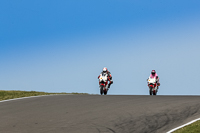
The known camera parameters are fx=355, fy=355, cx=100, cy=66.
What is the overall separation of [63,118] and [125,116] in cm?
221

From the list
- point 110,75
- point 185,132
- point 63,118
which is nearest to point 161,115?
point 185,132

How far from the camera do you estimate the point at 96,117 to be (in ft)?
41.6

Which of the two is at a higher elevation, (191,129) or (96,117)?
(96,117)

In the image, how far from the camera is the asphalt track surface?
35.9 feet

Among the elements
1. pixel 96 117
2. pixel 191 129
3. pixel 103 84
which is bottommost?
pixel 191 129

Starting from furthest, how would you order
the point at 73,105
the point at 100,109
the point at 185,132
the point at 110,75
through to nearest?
1. the point at 110,75
2. the point at 73,105
3. the point at 100,109
4. the point at 185,132

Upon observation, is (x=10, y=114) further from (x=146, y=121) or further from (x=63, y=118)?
(x=146, y=121)

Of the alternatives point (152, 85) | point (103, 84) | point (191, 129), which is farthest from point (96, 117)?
point (152, 85)

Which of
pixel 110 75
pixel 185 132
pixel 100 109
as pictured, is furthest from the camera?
pixel 110 75

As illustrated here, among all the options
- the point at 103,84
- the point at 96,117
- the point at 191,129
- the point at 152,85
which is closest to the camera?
the point at 191,129

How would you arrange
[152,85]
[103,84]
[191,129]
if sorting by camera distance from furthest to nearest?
[152,85], [103,84], [191,129]

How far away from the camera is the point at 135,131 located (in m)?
10.5

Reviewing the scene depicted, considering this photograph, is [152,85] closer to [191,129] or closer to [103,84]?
[103,84]

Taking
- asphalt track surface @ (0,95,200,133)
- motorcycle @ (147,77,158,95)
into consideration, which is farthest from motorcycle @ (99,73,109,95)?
asphalt track surface @ (0,95,200,133)
